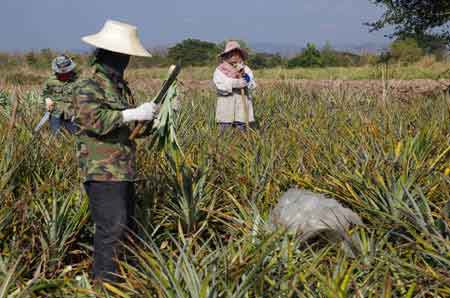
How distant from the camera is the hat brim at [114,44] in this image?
302cm

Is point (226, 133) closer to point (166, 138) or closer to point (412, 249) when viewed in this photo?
point (166, 138)

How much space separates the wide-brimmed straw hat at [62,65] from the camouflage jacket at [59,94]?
155mm

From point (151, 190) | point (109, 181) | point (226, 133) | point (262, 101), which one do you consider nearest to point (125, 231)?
point (109, 181)

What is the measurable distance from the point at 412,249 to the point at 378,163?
2.92 feet

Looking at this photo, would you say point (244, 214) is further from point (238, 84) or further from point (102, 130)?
point (238, 84)

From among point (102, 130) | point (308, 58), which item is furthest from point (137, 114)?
point (308, 58)

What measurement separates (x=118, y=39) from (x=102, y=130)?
52 cm

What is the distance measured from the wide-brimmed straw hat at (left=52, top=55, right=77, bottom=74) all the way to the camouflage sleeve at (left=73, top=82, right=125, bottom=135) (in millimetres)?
3788

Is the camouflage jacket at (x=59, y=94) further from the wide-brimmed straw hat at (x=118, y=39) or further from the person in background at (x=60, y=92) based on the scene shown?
the wide-brimmed straw hat at (x=118, y=39)

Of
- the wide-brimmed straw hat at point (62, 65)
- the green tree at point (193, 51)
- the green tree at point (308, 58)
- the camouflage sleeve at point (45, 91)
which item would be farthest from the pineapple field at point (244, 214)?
the green tree at point (193, 51)

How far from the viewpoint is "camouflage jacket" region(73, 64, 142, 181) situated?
2959 mm

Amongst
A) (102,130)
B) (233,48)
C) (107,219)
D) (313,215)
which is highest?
(233,48)

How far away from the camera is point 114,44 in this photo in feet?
9.98

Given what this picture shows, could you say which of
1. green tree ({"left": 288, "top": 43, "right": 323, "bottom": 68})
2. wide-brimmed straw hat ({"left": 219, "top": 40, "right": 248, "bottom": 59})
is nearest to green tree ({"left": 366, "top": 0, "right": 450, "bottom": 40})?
wide-brimmed straw hat ({"left": 219, "top": 40, "right": 248, "bottom": 59})
